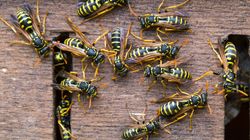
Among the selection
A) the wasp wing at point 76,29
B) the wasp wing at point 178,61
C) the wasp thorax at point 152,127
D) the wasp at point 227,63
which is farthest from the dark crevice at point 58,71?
the wasp at point 227,63

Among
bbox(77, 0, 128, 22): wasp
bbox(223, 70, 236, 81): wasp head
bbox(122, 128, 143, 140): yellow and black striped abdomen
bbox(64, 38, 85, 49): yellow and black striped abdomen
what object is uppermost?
bbox(77, 0, 128, 22): wasp

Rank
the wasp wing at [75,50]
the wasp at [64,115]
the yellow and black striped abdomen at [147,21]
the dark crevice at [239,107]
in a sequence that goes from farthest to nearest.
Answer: the dark crevice at [239,107] → the wasp at [64,115] → the wasp wing at [75,50] → the yellow and black striped abdomen at [147,21]

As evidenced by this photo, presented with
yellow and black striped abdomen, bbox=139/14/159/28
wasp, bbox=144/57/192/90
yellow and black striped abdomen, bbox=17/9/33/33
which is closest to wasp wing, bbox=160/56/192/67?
wasp, bbox=144/57/192/90

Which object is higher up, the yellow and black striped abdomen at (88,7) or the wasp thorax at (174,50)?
the yellow and black striped abdomen at (88,7)

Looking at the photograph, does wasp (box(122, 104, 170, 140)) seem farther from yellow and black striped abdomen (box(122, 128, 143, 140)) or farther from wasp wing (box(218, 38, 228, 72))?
wasp wing (box(218, 38, 228, 72))

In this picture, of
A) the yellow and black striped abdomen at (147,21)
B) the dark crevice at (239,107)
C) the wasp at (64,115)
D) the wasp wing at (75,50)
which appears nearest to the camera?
the yellow and black striped abdomen at (147,21)

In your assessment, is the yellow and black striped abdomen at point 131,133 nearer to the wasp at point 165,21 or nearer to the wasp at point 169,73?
the wasp at point 169,73

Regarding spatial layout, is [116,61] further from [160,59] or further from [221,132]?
[221,132]
